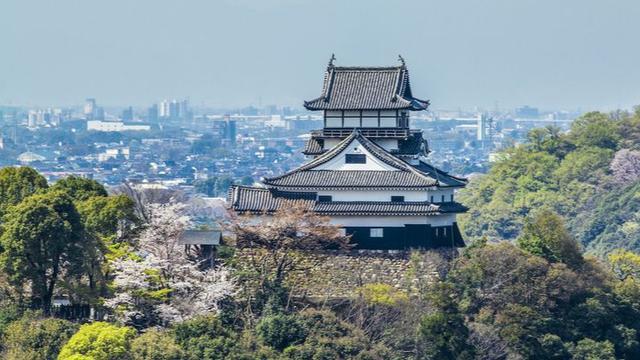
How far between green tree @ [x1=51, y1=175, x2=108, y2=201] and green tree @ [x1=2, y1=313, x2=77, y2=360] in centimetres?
433

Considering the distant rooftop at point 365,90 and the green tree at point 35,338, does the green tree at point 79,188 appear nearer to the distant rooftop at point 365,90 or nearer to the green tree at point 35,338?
the green tree at point 35,338

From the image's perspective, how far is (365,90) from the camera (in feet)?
133

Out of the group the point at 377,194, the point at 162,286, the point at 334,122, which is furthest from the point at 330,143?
the point at 162,286

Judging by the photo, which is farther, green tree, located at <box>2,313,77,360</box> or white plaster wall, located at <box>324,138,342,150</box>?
white plaster wall, located at <box>324,138,342,150</box>

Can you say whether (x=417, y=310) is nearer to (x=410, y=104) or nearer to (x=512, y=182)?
(x=410, y=104)

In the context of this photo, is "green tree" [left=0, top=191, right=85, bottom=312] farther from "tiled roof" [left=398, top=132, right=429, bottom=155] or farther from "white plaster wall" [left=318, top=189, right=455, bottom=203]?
"tiled roof" [left=398, top=132, right=429, bottom=155]

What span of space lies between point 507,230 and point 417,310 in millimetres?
40427

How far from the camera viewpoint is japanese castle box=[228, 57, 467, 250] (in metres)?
38.3

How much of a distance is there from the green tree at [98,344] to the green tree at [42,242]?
1559 mm

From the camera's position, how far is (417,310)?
36344 mm

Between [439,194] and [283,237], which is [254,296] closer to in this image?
[283,237]

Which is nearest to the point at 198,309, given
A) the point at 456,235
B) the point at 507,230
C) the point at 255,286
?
the point at 255,286

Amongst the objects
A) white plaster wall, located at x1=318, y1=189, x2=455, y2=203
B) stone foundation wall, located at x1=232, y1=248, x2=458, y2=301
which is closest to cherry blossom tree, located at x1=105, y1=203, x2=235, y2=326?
stone foundation wall, located at x1=232, y1=248, x2=458, y2=301

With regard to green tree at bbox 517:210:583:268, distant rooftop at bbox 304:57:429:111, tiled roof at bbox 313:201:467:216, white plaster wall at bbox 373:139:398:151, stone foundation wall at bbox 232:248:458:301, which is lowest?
stone foundation wall at bbox 232:248:458:301
